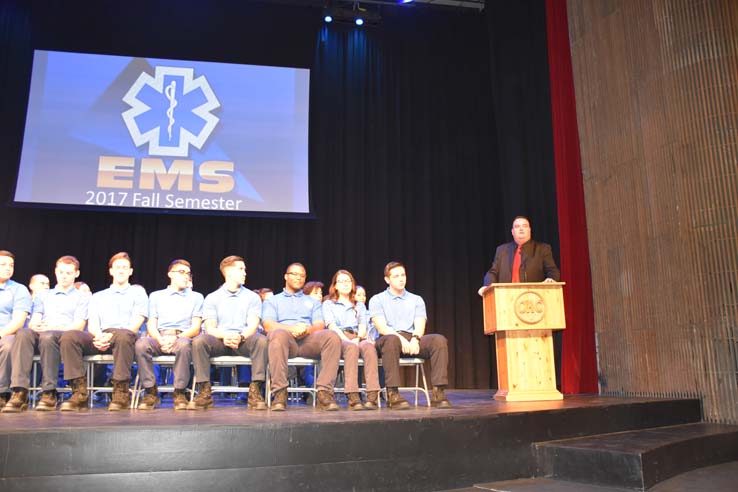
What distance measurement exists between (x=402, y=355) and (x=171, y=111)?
458 cm

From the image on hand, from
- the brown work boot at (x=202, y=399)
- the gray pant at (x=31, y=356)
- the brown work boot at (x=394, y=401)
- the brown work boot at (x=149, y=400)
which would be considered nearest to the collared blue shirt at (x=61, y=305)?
the gray pant at (x=31, y=356)

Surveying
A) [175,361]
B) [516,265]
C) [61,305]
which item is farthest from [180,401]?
[516,265]

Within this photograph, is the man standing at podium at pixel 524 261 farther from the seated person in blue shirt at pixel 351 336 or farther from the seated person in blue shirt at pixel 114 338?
the seated person in blue shirt at pixel 114 338

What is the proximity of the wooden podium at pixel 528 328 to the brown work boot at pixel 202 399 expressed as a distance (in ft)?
6.93

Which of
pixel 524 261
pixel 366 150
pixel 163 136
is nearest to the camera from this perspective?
pixel 524 261

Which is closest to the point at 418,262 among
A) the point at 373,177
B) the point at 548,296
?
the point at 373,177

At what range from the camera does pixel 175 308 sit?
4387 millimetres

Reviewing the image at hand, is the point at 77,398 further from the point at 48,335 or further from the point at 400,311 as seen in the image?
the point at 400,311

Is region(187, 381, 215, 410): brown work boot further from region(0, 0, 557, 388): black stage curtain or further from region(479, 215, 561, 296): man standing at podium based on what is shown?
region(0, 0, 557, 388): black stage curtain

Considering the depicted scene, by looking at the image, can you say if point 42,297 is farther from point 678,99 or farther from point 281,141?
point 678,99

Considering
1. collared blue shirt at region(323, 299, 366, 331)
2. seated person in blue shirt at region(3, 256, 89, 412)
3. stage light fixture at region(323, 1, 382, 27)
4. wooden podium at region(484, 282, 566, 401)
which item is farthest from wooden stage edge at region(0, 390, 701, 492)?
stage light fixture at region(323, 1, 382, 27)

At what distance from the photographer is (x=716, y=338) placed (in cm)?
444

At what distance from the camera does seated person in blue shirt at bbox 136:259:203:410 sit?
3.84 meters

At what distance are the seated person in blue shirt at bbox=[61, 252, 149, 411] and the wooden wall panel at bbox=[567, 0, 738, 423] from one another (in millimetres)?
3893
